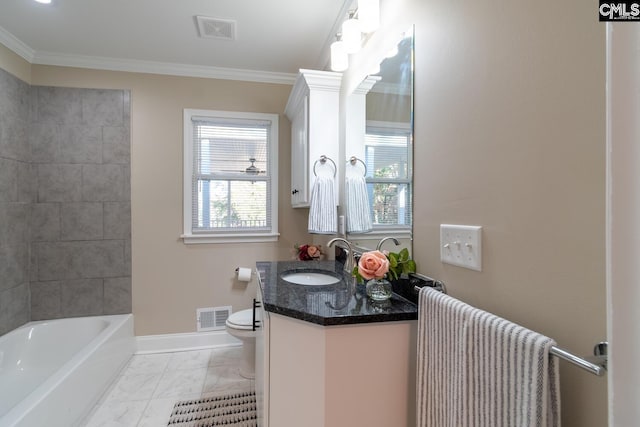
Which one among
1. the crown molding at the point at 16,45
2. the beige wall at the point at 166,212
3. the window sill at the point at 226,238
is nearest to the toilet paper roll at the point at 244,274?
the beige wall at the point at 166,212

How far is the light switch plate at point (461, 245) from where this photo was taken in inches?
34.3

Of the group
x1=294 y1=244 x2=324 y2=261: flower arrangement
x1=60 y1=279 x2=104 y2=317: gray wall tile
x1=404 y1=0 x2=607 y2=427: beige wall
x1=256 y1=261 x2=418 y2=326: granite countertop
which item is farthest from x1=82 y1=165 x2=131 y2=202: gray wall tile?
x1=404 y1=0 x2=607 y2=427: beige wall

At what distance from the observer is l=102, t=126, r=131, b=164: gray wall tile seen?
99.4 inches

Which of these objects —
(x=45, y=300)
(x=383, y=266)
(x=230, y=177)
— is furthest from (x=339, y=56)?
(x=45, y=300)

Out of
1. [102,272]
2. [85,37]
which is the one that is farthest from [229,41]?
[102,272]

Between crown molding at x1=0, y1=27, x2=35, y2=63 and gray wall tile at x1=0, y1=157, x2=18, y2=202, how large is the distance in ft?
2.78

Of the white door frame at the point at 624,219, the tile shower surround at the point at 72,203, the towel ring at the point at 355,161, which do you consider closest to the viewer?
the white door frame at the point at 624,219

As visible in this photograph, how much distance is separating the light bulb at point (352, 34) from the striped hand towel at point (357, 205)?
0.68 meters

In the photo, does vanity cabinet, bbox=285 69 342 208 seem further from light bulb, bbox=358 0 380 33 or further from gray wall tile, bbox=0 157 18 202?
gray wall tile, bbox=0 157 18 202

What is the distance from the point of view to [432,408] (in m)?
0.91

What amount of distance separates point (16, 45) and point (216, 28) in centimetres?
158

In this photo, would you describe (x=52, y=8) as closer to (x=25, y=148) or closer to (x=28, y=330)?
(x=25, y=148)

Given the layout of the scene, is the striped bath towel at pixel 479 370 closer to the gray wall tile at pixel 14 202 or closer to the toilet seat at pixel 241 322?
the toilet seat at pixel 241 322

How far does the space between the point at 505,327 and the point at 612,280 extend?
1.32ft
